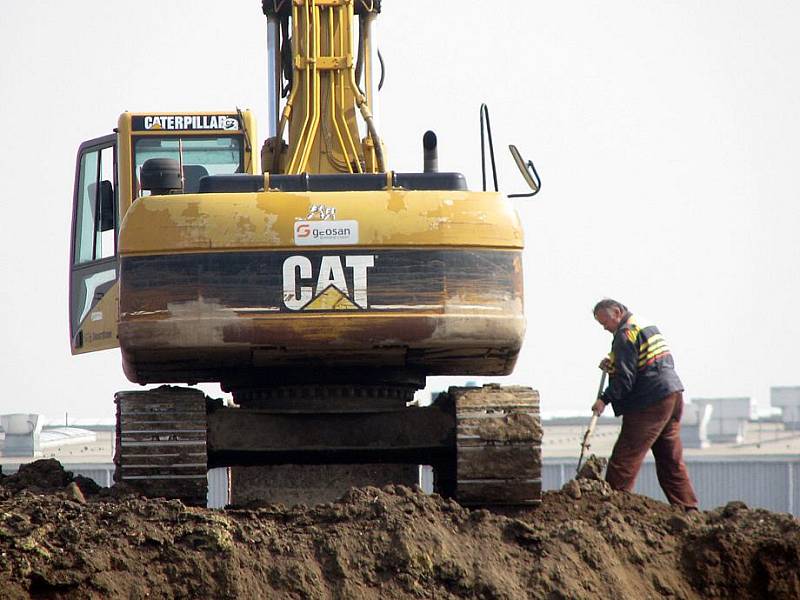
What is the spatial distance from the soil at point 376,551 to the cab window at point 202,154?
4532mm

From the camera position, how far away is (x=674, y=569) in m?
8.41

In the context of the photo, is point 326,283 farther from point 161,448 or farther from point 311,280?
point 161,448

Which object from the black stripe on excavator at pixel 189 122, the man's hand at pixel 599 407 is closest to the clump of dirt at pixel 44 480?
the man's hand at pixel 599 407

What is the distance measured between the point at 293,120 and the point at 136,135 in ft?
9.15

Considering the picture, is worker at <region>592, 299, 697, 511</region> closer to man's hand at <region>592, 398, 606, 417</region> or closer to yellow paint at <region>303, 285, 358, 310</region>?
man's hand at <region>592, 398, 606, 417</region>

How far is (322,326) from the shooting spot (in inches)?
348

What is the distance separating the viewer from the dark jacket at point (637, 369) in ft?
33.3

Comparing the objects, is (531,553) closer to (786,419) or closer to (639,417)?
(639,417)

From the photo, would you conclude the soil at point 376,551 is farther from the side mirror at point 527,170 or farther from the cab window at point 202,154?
the cab window at point 202,154

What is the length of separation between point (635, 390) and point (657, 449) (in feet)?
1.70

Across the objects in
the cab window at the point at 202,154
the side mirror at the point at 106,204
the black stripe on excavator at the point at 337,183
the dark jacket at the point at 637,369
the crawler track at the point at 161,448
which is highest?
the cab window at the point at 202,154

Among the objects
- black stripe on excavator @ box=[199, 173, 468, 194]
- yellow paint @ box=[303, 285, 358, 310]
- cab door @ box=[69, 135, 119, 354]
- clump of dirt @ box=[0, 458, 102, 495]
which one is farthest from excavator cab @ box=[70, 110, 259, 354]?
yellow paint @ box=[303, 285, 358, 310]

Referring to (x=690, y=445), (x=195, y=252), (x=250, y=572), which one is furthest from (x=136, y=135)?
(x=690, y=445)

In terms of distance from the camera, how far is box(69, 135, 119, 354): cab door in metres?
12.1
